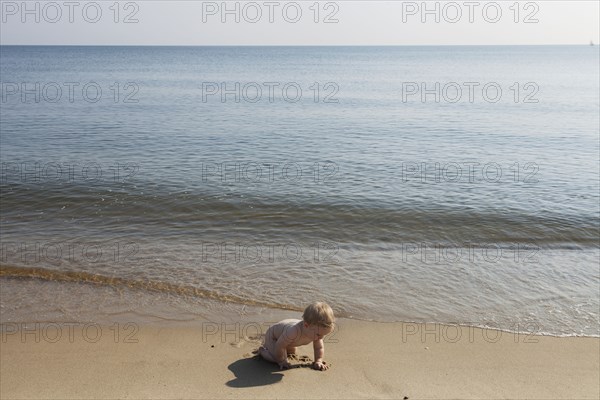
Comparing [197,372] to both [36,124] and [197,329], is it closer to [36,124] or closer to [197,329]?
[197,329]

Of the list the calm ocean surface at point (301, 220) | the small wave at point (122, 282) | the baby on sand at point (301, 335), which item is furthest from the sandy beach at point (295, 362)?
the small wave at point (122, 282)

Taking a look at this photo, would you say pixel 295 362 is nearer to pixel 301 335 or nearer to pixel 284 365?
pixel 284 365

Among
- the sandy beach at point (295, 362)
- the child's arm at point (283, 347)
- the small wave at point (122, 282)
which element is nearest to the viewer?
the sandy beach at point (295, 362)

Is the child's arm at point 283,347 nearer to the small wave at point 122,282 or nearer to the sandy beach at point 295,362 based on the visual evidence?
the sandy beach at point 295,362

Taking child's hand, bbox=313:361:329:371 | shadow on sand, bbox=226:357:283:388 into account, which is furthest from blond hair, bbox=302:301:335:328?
shadow on sand, bbox=226:357:283:388

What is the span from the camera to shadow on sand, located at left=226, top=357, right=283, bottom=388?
5.61 m

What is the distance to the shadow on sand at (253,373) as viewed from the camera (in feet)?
18.4

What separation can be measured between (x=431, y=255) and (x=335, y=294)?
106 inches

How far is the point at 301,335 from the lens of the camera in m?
5.79

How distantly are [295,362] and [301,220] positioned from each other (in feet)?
22.0

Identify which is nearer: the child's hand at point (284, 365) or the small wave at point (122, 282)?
the child's hand at point (284, 365)

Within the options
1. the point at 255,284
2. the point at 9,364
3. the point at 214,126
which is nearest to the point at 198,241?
the point at 255,284

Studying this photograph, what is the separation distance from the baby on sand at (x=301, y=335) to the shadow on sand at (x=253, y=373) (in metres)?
0.08

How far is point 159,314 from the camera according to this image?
7.54m
